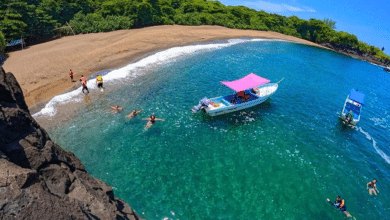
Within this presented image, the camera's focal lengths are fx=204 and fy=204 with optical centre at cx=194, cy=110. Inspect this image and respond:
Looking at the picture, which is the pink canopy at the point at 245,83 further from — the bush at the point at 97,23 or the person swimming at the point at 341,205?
the bush at the point at 97,23

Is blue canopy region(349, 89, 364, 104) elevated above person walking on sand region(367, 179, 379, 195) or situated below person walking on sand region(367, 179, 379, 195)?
above

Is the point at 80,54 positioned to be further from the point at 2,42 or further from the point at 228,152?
the point at 228,152

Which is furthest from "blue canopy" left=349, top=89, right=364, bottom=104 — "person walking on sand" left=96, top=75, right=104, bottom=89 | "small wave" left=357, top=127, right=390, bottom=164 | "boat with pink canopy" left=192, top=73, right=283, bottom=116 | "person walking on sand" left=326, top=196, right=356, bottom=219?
"person walking on sand" left=96, top=75, right=104, bottom=89

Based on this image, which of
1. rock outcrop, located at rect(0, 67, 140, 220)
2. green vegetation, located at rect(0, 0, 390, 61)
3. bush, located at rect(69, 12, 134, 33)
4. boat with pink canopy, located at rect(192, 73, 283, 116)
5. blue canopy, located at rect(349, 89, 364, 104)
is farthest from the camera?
bush, located at rect(69, 12, 134, 33)

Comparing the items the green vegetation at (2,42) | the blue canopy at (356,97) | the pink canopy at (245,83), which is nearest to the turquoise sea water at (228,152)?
the blue canopy at (356,97)

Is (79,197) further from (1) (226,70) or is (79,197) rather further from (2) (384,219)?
(1) (226,70)

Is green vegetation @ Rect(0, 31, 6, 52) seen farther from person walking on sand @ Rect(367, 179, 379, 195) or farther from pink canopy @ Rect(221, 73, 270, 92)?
person walking on sand @ Rect(367, 179, 379, 195)
